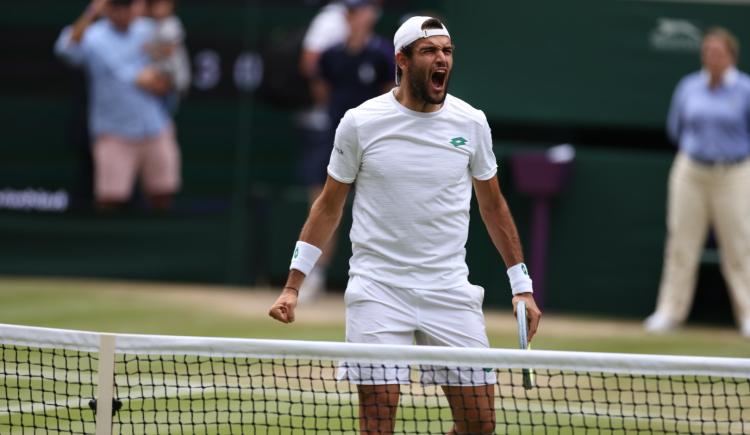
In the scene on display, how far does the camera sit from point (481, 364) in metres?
5.60

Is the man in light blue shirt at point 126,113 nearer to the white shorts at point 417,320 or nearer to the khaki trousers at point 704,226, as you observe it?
the khaki trousers at point 704,226

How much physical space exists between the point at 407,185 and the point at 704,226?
6.11 meters

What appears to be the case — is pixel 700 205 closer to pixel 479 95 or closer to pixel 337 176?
pixel 479 95

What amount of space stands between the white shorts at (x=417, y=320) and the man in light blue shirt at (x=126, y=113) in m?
7.83

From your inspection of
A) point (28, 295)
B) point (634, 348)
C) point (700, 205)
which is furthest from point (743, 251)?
point (28, 295)

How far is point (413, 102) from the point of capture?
19.3ft

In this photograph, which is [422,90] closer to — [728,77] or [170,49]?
[728,77]

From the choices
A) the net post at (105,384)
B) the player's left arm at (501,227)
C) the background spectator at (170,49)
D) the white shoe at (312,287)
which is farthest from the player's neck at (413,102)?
the background spectator at (170,49)

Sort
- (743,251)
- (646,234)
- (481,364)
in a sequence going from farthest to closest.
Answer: (646,234) < (743,251) < (481,364)

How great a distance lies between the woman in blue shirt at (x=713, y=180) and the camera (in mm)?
11250

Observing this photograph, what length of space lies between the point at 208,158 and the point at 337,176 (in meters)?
7.64

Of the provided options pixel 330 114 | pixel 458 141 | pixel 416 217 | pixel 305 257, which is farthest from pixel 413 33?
pixel 330 114

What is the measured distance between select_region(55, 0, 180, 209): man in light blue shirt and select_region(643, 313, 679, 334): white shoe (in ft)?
15.3

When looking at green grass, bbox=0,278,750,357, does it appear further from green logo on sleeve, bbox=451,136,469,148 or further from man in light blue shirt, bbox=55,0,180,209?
green logo on sleeve, bbox=451,136,469,148
